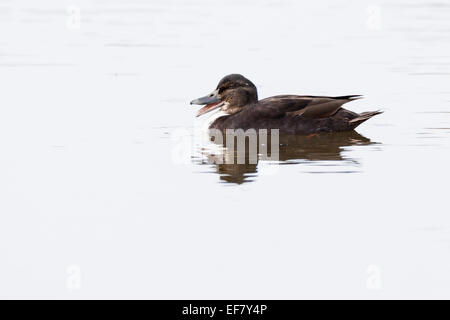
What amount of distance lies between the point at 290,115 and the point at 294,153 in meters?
1.40

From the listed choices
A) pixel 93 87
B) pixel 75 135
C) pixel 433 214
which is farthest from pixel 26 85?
pixel 433 214

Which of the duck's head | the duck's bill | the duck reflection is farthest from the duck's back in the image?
the duck's bill

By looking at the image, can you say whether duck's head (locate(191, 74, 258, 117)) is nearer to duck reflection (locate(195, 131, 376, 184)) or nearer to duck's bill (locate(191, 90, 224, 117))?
duck's bill (locate(191, 90, 224, 117))

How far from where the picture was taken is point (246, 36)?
2162 centimetres

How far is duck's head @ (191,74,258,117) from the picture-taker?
1448 cm

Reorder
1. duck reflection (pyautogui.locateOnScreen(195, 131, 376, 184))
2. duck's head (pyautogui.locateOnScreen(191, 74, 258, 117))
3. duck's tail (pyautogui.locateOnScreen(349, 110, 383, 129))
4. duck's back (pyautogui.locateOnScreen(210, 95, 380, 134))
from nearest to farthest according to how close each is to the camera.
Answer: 1. duck reflection (pyautogui.locateOnScreen(195, 131, 376, 184))
2. duck's back (pyautogui.locateOnScreen(210, 95, 380, 134))
3. duck's tail (pyautogui.locateOnScreen(349, 110, 383, 129))
4. duck's head (pyautogui.locateOnScreen(191, 74, 258, 117))

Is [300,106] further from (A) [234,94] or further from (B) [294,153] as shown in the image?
(B) [294,153]

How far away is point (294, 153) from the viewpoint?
497 inches

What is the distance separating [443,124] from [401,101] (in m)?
1.75

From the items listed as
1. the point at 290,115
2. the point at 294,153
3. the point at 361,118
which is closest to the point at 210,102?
the point at 290,115

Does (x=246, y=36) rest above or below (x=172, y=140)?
above

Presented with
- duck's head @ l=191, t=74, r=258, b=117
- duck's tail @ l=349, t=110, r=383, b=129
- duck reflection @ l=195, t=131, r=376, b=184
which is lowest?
duck reflection @ l=195, t=131, r=376, b=184

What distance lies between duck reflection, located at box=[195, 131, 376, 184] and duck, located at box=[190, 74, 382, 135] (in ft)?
0.46

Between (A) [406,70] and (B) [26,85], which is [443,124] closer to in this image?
(A) [406,70]
